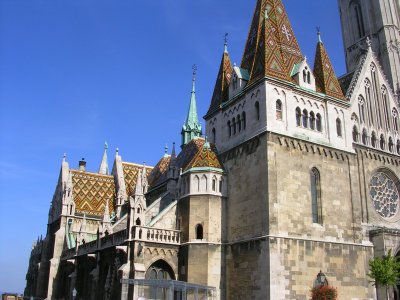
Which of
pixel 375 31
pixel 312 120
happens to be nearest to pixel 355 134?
pixel 312 120

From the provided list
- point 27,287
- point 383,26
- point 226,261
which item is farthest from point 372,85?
point 27,287

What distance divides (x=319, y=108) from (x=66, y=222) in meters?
24.8

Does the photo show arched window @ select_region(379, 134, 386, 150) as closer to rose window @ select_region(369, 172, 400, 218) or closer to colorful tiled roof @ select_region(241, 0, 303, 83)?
rose window @ select_region(369, 172, 400, 218)

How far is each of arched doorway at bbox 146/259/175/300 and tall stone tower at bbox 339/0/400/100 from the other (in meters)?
25.4

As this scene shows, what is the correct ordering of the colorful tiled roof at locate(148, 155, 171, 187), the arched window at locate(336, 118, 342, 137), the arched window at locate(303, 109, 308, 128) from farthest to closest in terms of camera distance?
1. the colorful tiled roof at locate(148, 155, 171, 187)
2. the arched window at locate(336, 118, 342, 137)
3. the arched window at locate(303, 109, 308, 128)

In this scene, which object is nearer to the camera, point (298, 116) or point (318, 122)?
point (298, 116)

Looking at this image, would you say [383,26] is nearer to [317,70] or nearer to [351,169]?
[317,70]

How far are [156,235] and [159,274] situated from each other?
2.42m

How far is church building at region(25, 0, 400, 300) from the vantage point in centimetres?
2564

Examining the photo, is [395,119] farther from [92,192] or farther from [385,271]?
[92,192]

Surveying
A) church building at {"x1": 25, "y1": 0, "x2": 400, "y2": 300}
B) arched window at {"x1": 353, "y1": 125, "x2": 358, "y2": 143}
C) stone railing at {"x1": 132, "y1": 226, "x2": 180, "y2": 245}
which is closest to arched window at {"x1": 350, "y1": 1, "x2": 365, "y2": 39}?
church building at {"x1": 25, "y1": 0, "x2": 400, "y2": 300}

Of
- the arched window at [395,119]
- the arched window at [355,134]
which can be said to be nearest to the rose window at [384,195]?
the arched window at [355,134]

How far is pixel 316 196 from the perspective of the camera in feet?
90.8

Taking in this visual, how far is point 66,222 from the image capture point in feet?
134
